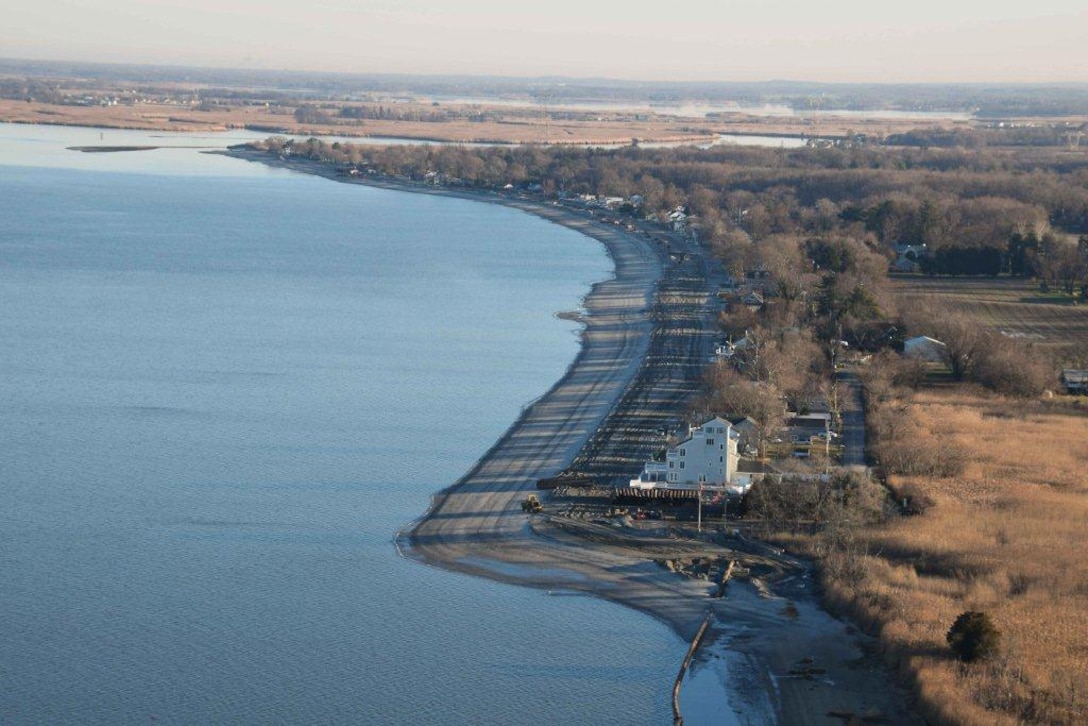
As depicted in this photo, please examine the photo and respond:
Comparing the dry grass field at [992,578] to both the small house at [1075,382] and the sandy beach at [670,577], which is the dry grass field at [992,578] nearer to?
the sandy beach at [670,577]

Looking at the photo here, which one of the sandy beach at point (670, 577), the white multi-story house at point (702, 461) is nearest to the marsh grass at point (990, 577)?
the sandy beach at point (670, 577)

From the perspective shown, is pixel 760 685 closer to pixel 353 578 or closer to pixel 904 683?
pixel 904 683

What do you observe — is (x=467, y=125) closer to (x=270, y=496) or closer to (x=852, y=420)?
(x=852, y=420)

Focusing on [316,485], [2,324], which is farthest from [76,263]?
[316,485]

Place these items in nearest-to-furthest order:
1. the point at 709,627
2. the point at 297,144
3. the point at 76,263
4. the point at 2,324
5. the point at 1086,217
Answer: the point at 709,627 < the point at 2,324 < the point at 76,263 < the point at 1086,217 < the point at 297,144

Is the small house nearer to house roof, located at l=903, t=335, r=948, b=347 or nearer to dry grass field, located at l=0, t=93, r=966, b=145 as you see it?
house roof, located at l=903, t=335, r=948, b=347

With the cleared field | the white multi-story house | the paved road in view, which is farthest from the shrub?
the cleared field
